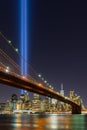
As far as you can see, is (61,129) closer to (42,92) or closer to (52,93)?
(42,92)

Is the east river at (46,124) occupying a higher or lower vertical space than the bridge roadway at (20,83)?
lower

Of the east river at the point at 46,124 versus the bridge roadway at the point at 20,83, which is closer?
the east river at the point at 46,124

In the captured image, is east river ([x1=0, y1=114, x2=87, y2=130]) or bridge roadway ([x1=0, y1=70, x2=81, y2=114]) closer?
east river ([x1=0, y1=114, x2=87, y2=130])

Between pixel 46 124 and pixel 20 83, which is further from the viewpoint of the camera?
pixel 20 83

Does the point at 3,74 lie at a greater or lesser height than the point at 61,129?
greater

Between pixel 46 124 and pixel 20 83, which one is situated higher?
pixel 20 83

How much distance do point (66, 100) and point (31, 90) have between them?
106ft

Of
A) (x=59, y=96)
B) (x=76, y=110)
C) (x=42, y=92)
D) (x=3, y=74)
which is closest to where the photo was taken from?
(x=3, y=74)

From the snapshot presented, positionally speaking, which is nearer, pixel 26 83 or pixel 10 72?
pixel 10 72

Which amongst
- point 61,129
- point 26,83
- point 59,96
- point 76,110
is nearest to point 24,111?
point 76,110

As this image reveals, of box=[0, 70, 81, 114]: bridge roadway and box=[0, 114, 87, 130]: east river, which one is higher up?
box=[0, 70, 81, 114]: bridge roadway

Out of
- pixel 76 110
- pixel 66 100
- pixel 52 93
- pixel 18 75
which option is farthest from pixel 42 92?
pixel 76 110

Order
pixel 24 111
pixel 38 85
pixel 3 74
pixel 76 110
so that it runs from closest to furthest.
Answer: pixel 3 74 → pixel 38 85 → pixel 76 110 → pixel 24 111

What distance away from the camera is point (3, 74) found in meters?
53.9
